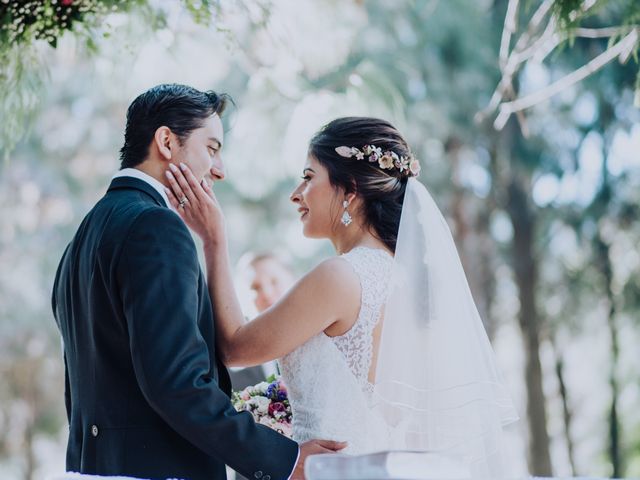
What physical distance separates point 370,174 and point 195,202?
0.65m

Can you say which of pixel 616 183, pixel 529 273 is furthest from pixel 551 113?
pixel 529 273

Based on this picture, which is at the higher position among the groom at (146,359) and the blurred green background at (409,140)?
the blurred green background at (409,140)

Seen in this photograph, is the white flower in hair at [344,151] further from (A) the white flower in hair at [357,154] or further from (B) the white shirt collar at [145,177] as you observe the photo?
(B) the white shirt collar at [145,177]

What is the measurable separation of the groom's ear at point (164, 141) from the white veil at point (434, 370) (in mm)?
857

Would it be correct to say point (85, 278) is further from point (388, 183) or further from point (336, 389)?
point (388, 183)

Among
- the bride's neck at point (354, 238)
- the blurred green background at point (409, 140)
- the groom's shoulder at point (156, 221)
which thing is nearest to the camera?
the groom's shoulder at point (156, 221)

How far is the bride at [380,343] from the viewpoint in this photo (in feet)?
10.1

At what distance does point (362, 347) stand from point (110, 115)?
1207cm

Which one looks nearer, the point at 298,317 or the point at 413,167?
the point at 298,317

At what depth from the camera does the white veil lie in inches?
120

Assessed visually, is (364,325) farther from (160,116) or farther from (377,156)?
(160,116)

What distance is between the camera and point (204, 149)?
3152 millimetres

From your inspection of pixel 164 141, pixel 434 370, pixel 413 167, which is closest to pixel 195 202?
pixel 164 141

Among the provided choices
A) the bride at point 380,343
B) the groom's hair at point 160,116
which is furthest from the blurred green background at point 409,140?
the bride at point 380,343
